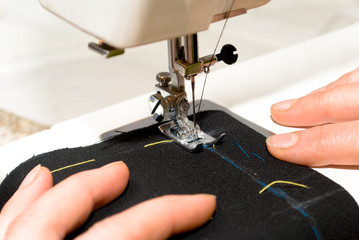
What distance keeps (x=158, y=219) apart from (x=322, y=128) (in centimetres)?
38

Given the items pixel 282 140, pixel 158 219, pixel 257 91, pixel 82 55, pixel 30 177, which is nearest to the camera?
pixel 158 219

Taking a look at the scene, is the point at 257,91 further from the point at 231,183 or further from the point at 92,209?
the point at 92,209

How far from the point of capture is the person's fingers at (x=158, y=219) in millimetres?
513

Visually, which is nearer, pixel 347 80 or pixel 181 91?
pixel 181 91

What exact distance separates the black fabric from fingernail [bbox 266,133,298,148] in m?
0.02

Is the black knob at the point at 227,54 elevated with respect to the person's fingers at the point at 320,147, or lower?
elevated

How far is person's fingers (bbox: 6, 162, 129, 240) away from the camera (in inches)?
20.6

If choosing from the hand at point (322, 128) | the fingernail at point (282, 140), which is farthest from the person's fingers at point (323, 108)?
the fingernail at point (282, 140)

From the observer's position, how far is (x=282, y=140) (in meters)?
0.75

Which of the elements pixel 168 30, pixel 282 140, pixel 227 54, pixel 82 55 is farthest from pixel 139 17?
pixel 82 55

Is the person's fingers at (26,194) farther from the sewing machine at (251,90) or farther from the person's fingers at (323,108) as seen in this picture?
the person's fingers at (323,108)

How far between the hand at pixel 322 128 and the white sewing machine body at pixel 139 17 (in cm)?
26

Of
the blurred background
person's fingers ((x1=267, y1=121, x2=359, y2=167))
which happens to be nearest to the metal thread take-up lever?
person's fingers ((x1=267, y1=121, x2=359, y2=167))

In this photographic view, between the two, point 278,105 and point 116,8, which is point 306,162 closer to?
point 278,105
